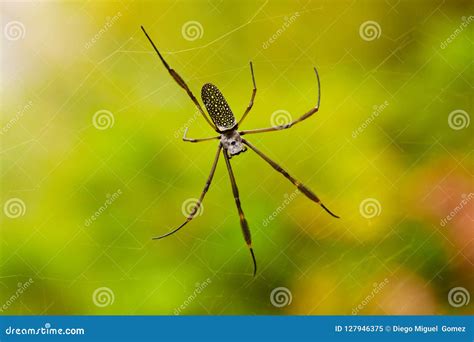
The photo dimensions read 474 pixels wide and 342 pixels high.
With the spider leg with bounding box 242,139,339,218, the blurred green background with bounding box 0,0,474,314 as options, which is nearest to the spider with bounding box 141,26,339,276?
the spider leg with bounding box 242,139,339,218

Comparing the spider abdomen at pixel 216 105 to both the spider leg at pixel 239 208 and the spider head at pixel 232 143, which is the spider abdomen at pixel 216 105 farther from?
the spider leg at pixel 239 208

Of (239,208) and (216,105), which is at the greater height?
(216,105)

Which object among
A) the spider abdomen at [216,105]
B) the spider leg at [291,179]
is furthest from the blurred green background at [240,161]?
the spider abdomen at [216,105]

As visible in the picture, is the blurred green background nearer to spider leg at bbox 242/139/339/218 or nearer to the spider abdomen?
spider leg at bbox 242/139/339/218

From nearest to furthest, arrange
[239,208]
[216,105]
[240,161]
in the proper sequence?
[216,105]
[239,208]
[240,161]

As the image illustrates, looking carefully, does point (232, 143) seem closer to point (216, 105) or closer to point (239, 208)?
point (216, 105)

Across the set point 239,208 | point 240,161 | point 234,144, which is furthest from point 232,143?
point 239,208
